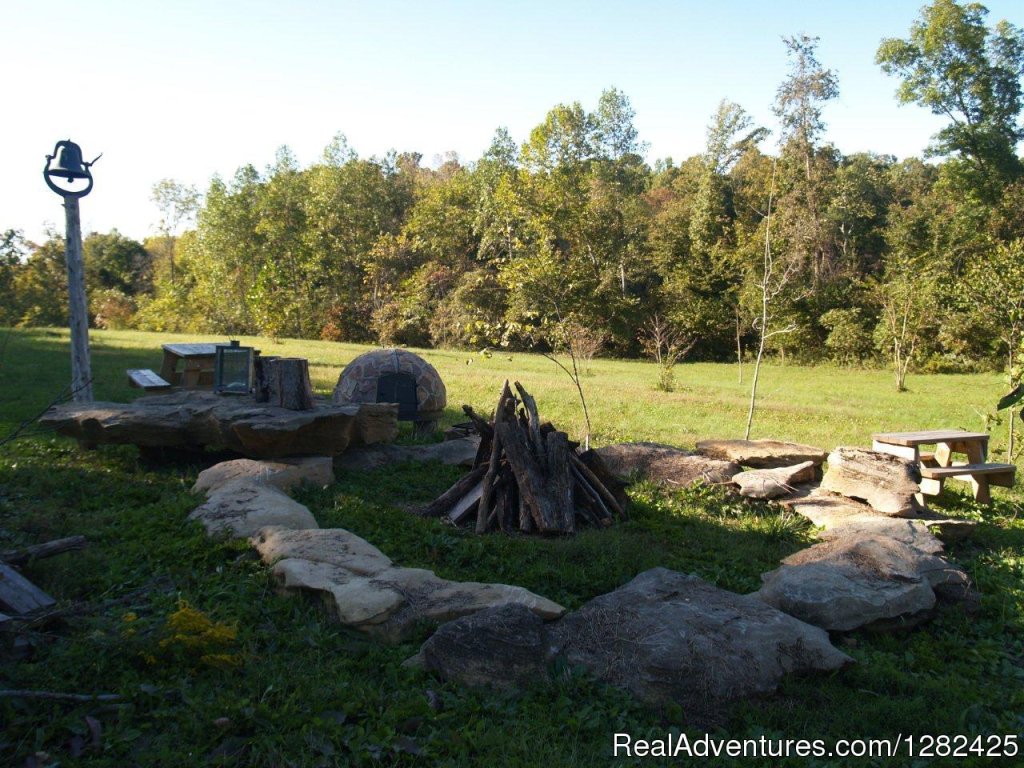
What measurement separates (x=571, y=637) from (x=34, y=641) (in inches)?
109

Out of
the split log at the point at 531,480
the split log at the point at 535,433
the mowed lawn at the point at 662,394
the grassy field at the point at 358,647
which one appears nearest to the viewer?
the grassy field at the point at 358,647

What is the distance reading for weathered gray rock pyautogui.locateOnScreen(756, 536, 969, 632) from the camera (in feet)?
16.2

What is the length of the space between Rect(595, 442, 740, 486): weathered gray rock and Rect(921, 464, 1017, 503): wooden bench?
6.35 ft

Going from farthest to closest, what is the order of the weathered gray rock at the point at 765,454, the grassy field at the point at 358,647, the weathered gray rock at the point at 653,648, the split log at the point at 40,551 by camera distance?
1. the weathered gray rock at the point at 765,454
2. the split log at the point at 40,551
3. the weathered gray rock at the point at 653,648
4. the grassy field at the point at 358,647

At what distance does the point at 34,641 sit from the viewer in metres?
3.95

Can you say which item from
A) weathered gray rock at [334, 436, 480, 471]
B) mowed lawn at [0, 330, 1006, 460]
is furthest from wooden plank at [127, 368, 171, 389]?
weathered gray rock at [334, 436, 480, 471]

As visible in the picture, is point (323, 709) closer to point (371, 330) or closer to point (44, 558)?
point (44, 558)

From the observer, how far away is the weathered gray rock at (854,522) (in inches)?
248

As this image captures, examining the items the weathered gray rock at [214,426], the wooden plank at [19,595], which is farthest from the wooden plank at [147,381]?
the wooden plank at [19,595]

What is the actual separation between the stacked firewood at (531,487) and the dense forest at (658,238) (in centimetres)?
1450

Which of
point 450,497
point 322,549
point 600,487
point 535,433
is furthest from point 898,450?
point 322,549

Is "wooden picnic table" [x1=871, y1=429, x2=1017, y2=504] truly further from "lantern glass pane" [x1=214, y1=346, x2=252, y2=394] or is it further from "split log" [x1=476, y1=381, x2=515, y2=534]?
"lantern glass pane" [x1=214, y1=346, x2=252, y2=394]

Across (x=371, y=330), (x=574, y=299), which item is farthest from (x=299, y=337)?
(x=574, y=299)

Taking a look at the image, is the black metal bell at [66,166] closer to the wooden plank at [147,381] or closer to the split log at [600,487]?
the wooden plank at [147,381]
